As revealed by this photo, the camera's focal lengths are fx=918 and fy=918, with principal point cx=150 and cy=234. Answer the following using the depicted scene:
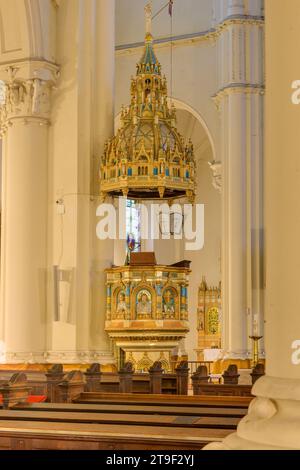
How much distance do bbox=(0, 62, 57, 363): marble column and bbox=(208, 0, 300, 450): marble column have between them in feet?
35.0

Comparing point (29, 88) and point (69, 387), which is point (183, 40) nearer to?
point (29, 88)

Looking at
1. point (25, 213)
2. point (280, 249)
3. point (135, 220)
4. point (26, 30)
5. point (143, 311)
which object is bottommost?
point (143, 311)

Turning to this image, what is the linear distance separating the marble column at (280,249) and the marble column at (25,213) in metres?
10.7

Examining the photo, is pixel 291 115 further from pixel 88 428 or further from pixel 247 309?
pixel 247 309

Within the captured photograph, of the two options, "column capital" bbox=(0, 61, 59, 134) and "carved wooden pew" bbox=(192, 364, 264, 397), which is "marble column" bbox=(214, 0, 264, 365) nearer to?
"column capital" bbox=(0, 61, 59, 134)

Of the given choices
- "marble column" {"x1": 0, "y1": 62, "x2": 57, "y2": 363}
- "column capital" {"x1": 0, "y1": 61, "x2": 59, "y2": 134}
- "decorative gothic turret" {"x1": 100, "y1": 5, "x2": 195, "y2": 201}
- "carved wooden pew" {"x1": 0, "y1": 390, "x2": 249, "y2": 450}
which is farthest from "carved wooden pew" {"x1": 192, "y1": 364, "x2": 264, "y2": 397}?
"column capital" {"x1": 0, "y1": 61, "x2": 59, "y2": 134}

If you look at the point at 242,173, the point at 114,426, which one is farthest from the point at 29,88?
the point at 114,426

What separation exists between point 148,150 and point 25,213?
2.16 metres

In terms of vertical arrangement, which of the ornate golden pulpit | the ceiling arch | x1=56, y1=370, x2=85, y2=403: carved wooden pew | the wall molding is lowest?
x1=56, y1=370, x2=85, y2=403: carved wooden pew

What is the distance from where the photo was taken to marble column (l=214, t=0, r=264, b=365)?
1830cm

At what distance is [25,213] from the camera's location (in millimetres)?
14367

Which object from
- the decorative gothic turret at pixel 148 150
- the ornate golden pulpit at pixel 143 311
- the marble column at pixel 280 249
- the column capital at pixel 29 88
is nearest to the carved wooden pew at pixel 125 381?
the ornate golden pulpit at pixel 143 311
